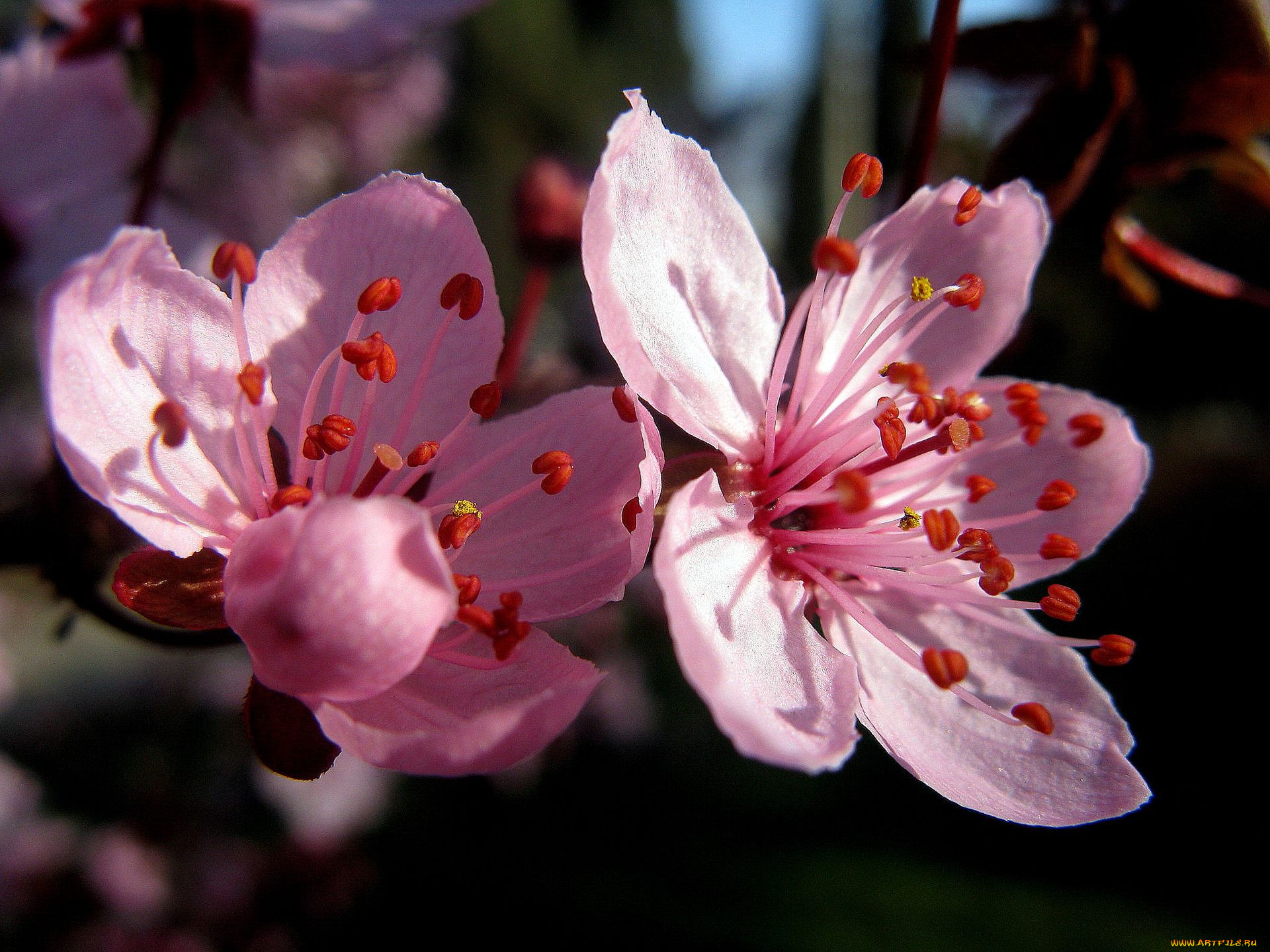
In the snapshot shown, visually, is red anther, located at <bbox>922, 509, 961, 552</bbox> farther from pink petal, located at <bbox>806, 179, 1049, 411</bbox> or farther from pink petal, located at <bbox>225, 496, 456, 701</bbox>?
pink petal, located at <bbox>225, 496, 456, 701</bbox>

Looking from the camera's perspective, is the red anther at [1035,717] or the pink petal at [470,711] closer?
the pink petal at [470,711]

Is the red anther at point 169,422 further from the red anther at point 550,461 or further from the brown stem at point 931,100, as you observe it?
the brown stem at point 931,100

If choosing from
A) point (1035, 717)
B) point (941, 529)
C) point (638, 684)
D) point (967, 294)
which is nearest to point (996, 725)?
point (1035, 717)

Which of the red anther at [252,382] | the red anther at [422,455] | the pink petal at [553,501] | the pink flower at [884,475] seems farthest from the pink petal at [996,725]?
the red anther at [252,382]

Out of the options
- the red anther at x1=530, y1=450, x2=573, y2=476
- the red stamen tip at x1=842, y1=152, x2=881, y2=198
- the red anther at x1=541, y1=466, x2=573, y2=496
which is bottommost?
the red anther at x1=541, y1=466, x2=573, y2=496

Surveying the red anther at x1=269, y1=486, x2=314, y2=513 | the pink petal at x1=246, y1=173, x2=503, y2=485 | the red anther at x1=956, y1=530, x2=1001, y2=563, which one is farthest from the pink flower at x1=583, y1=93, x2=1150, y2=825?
the red anther at x1=269, y1=486, x2=314, y2=513

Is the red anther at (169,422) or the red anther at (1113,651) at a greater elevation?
the red anther at (169,422)

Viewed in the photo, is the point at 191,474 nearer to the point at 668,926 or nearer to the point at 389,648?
the point at 389,648
